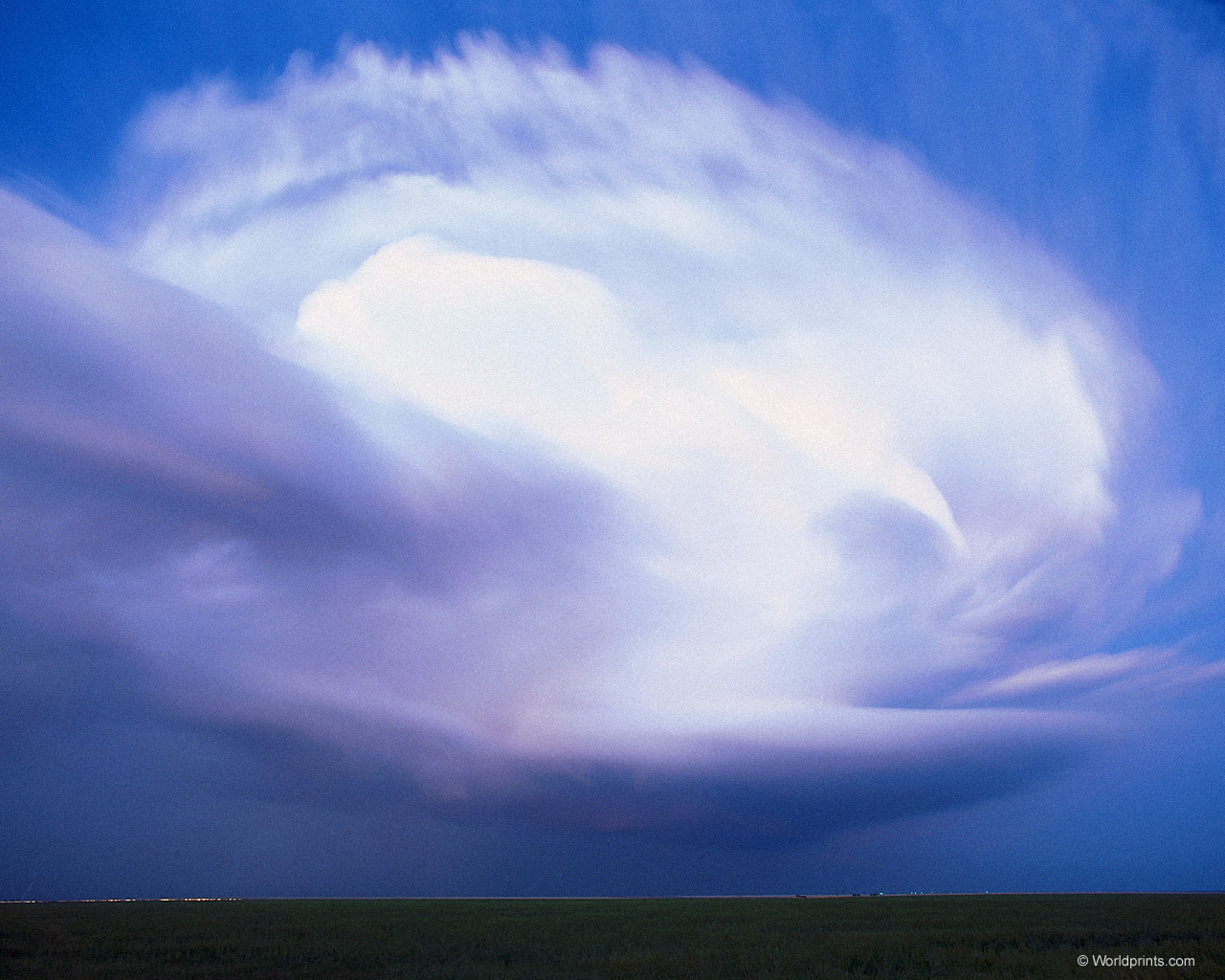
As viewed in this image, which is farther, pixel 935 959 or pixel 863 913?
pixel 863 913

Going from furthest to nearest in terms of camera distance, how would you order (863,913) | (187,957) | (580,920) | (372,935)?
(863,913) < (580,920) < (372,935) < (187,957)

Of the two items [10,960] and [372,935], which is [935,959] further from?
[10,960]

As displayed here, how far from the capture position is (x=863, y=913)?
7631 cm

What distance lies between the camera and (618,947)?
4681 cm

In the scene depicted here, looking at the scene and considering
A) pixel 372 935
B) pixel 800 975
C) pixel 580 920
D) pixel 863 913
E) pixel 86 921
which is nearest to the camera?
pixel 800 975

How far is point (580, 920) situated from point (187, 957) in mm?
37944

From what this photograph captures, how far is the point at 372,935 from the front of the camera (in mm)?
53000

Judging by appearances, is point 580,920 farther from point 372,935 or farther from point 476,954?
point 476,954

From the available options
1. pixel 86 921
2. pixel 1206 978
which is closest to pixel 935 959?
pixel 1206 978

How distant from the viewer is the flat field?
35250mm

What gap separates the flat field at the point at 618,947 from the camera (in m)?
35.2

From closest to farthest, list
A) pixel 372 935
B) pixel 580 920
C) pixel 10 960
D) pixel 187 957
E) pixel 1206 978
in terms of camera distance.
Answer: pixel 1206 978
pixel 10 960
pixel 187 957
pixel 372 935
pixel 580 920

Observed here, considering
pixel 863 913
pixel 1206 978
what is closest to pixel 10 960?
pixel 1206 978

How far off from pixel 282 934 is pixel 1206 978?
2045 inches
